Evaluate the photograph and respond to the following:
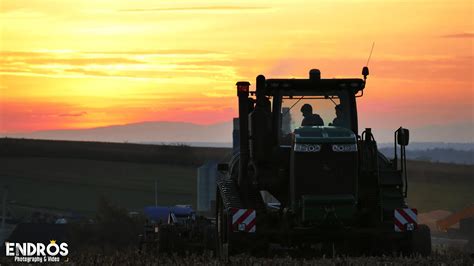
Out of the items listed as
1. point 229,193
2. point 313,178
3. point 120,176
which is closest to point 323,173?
point 313,178

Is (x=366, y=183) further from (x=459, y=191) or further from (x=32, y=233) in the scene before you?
(x=459, y=191)

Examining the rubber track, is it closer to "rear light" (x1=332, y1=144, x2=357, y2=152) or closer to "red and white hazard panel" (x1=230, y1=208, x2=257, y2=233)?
"red and white hazard panel" (x1=230, y1=208, x2=257, y2=233)

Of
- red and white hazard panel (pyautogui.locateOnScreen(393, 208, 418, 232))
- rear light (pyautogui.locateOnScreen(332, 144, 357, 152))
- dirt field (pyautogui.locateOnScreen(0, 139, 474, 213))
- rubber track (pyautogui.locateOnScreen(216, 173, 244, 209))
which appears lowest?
red and white hazard panel (pyautogui.locateOnScreen(393, 208, 418, 232))

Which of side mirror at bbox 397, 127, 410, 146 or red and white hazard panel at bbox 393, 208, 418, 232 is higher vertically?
side mirror at bbox 397, 127, 410, 146

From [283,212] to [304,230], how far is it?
0.61 metres

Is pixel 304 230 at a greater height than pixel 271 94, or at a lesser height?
lesser

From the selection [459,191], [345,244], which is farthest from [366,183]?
[459,191]

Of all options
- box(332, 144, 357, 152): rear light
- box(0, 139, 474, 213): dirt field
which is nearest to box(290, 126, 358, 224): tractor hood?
box(332, 144, 357, 152): rear light

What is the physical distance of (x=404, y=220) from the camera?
64.2 feet

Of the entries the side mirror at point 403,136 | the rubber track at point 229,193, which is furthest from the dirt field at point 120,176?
the side mirror at point 403,136

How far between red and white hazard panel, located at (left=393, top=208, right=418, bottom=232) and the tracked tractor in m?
0.02

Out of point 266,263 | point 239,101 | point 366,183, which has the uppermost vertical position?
point 239,101

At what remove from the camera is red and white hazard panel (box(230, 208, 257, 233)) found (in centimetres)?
1920

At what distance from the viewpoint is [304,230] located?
62.5ft
